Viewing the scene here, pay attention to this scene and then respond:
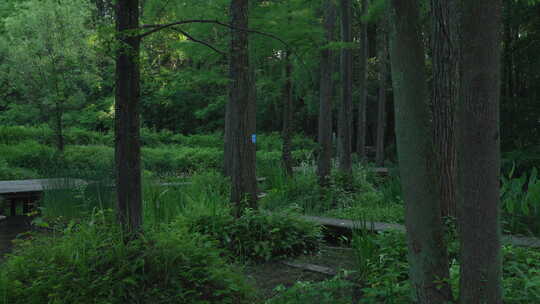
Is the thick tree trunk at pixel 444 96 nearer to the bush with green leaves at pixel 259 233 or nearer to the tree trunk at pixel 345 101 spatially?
the bush with green leaves at pixel 259 233

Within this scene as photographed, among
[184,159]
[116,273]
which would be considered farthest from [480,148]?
[184,159]

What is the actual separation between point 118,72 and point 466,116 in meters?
2.57

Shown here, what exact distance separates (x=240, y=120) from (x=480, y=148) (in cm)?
414

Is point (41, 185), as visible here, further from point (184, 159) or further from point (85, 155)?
point (184, 159)

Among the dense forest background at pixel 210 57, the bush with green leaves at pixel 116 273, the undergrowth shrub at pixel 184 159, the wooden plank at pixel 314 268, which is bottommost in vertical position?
the wooden plank at pixel 314 268

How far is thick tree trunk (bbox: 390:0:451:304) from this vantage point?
234cm

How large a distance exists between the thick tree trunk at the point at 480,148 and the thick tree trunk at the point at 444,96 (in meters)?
2.63

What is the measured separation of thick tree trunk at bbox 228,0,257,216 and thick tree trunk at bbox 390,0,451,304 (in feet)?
11.3

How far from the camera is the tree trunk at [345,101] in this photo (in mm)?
10500

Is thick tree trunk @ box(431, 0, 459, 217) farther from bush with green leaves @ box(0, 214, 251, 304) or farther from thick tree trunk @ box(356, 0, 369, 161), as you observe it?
thick tree trunk @ box(356, 0, 369, 161)

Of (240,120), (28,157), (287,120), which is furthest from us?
→ (28,157)

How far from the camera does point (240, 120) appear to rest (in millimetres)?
5965

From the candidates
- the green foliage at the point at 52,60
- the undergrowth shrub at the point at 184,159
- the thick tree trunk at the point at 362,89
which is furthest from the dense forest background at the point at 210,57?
the undergrowth shrub at the point at 184,159

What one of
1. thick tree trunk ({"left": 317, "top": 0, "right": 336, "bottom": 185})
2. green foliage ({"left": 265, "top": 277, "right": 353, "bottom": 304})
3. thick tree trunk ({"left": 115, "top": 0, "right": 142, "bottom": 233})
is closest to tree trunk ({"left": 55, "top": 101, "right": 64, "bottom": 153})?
thick tree trunk ({"left": 317, "top": 0, "right": 336, "bottom": 185})
